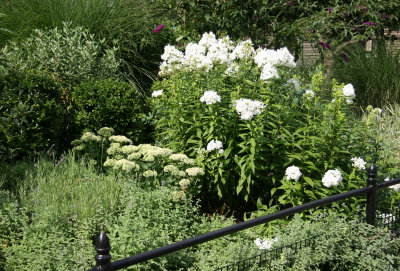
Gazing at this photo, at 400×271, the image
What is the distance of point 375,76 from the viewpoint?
8773 mm

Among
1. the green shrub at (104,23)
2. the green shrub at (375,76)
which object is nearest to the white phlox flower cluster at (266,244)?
the green shrub at (104,23)

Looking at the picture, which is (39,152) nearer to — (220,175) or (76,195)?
(76,195)

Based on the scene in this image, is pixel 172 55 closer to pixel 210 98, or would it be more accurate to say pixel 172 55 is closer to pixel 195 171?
pixel 210 98

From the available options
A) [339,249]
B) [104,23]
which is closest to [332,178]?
[339,249]

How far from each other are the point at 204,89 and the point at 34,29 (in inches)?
135

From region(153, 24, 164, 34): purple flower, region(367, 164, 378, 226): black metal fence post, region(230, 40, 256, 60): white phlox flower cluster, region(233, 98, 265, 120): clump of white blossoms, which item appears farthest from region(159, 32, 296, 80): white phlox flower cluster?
region(153, 24, 164, 34): purple flower

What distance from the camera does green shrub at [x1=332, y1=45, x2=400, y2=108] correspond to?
28.7 ft

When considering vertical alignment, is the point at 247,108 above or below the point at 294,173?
above

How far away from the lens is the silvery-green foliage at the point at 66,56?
6.75 metres

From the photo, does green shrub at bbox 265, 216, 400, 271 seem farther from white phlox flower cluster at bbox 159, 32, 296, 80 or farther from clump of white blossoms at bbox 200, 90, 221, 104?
white phlox flower cluster at bbox 159, 32, 296, 80

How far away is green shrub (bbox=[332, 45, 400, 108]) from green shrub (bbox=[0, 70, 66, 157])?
5474mm

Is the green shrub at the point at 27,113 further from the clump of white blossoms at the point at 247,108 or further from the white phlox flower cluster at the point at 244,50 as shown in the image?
the clump of white blossoms at the point at 247,108

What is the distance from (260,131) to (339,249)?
1.36m

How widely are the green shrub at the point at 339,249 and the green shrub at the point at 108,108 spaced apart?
3104mm
